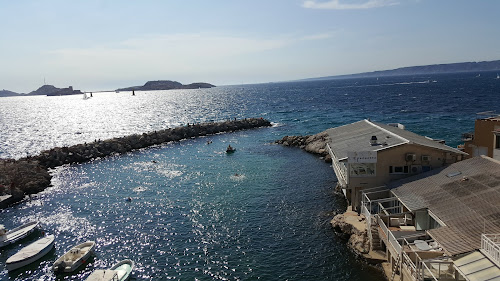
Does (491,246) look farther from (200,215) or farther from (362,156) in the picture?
(200,215)

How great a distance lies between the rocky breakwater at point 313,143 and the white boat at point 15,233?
148 ft

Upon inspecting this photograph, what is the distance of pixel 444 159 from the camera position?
1307 inches

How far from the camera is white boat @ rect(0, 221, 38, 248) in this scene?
35.9m

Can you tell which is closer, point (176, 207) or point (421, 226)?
point (421, 226)

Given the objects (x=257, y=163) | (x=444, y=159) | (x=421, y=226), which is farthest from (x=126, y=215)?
(x=444, y=159)

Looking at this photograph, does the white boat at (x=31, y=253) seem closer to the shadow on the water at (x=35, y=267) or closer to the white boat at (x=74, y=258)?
the shadow on the water at (x=35, y=267)

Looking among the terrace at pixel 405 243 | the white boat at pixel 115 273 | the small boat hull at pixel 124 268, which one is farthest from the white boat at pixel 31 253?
the terrace at pixel 405 243

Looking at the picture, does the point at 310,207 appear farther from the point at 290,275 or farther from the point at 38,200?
the point at 38,200

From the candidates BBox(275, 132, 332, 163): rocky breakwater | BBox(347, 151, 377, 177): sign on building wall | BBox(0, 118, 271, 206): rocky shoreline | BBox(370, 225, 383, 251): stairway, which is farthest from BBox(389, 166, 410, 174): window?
BBox(0, 118, 271, 206): rocky shoreline

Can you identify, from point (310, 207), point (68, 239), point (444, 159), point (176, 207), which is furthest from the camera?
point (176, 207)

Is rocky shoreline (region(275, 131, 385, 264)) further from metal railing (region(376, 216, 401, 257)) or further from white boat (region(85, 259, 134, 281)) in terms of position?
white boat (region(85, 259, 134, 281))

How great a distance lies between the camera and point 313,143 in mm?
71375

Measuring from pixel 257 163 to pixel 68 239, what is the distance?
113 ft

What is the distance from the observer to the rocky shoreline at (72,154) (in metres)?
52.4
